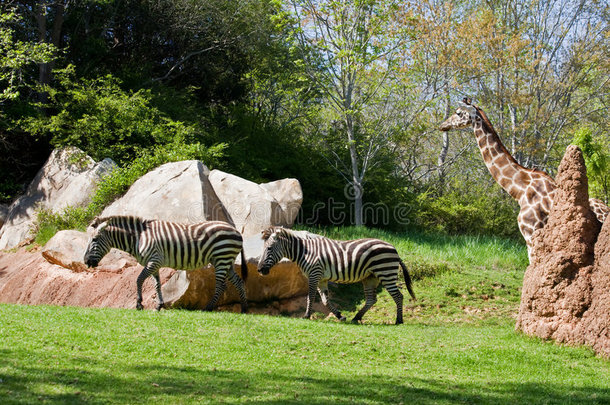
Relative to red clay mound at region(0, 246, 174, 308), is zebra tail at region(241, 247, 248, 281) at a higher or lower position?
higher

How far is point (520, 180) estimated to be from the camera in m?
12.7

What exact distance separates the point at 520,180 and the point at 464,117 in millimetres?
2178

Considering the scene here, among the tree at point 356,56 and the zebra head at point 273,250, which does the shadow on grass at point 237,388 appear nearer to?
the zebra head at point 273,250

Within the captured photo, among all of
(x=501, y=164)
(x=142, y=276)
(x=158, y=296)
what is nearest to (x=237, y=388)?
(x=142, y=276)

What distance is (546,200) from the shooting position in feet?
39.3

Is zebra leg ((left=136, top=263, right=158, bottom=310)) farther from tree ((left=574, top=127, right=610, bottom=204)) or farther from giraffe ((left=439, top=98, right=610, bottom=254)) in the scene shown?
tree ((left=574, top=127, right=610, bottom=204))

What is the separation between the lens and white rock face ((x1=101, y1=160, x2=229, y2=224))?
1577cm

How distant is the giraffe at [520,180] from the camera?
11992 millimetres

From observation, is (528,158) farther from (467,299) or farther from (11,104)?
(11,104)

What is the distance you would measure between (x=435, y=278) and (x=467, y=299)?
1.46m

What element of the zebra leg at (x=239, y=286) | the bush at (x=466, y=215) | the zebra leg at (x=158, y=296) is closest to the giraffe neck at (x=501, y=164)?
the zebra leg at (x=239, y=286)

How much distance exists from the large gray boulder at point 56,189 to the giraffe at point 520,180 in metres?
10.8

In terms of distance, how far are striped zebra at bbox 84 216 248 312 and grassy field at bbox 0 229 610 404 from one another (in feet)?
4.27

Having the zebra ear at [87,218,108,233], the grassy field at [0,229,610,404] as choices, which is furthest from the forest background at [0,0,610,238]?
the grassy field at [0,229,610,404]
